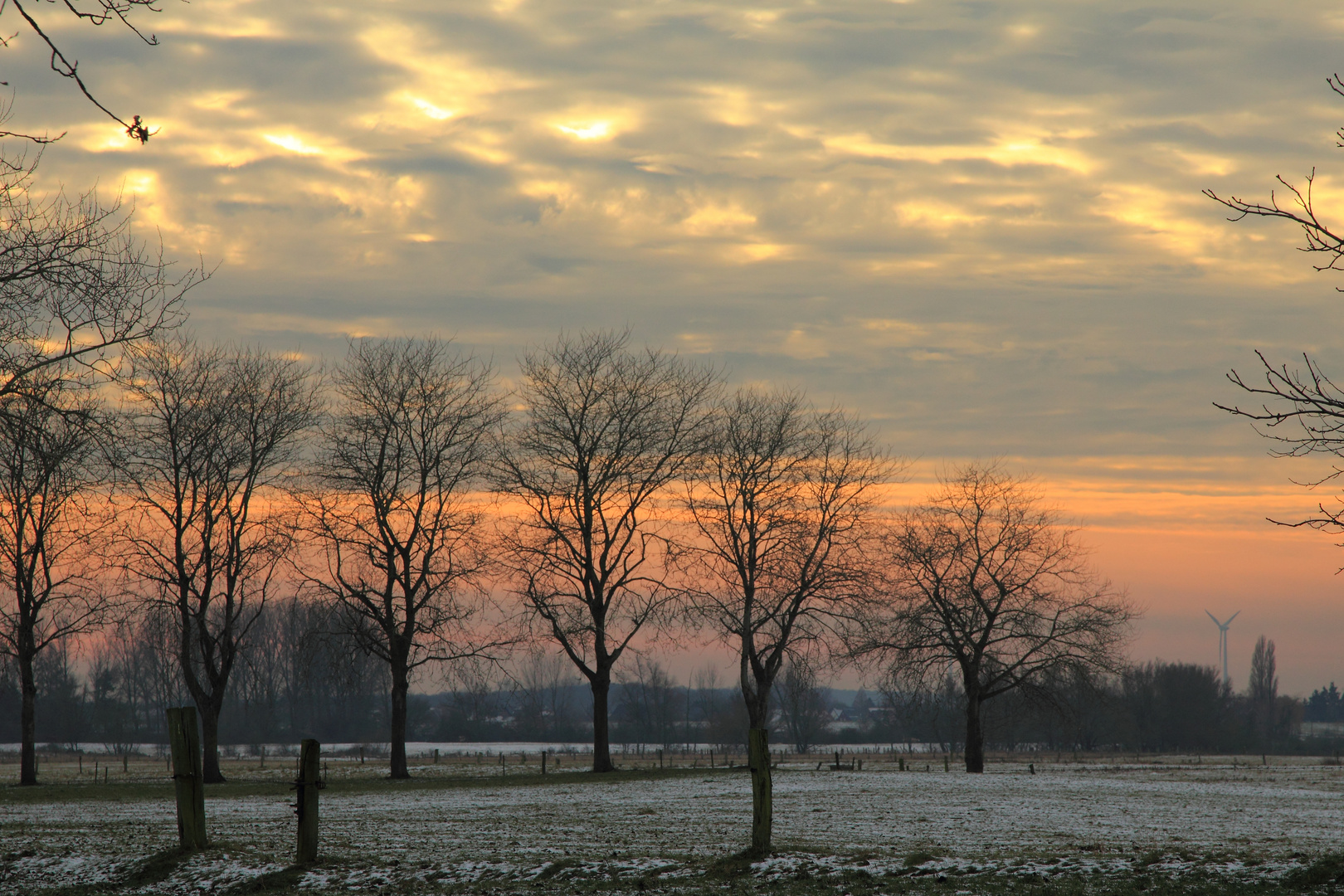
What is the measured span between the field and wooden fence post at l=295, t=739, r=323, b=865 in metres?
0.28

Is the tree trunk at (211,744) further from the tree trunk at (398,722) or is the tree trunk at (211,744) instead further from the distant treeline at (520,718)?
the distant treeline at (520,718)

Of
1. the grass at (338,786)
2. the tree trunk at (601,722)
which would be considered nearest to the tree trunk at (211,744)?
the grass at (338,786)

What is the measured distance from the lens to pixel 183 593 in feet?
121

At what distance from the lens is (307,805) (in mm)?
14281

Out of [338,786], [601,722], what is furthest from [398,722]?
[601,722]

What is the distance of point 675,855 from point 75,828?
11.5 m

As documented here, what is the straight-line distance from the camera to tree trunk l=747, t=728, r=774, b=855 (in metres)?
14.3

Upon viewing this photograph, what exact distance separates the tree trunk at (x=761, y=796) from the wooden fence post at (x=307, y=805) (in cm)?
583

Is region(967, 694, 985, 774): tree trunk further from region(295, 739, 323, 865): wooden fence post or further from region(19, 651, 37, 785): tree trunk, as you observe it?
region(295, 739, 323, 865): wooden fence post

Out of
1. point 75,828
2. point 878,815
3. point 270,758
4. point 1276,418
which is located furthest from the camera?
point 270,758

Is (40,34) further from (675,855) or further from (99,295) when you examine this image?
(675,855)

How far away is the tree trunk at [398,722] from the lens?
40.5 meters

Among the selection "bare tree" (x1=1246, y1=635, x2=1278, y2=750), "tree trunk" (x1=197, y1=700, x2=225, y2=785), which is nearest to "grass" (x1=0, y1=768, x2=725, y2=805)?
"tree trunk" (x1=197, y1=700, x2=225, y2=785)

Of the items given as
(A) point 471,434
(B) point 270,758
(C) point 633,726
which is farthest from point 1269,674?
(A) point 471,434
